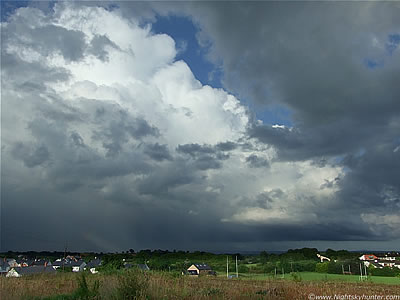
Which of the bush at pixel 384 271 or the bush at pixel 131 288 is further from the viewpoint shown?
the bush at pixel 384 271

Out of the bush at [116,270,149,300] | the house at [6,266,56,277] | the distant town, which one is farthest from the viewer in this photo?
the distant town

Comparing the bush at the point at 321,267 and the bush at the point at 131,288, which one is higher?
the bush at the point at 131,288

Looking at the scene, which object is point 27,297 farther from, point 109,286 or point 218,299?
point 218,299

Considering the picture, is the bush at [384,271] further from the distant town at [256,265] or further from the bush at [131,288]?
the bush at [131,288]

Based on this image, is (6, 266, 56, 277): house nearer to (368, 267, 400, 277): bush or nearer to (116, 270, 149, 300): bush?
(116, 270, 149, 300): bush

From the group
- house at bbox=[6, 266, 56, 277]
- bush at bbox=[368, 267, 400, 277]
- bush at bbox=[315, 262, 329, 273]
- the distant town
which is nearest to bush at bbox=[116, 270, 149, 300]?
house at bbox=[6, 266, 56, 277]

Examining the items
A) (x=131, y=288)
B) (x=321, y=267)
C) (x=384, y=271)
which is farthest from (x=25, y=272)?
(x=384, y=271)

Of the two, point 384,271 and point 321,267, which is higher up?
point 321,267

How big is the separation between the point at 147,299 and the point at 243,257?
124 metres

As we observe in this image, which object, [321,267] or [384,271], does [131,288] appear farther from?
[384,271]

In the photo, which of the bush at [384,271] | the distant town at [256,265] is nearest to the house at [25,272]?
the distant town at [256,265]

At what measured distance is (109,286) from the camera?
13031mm

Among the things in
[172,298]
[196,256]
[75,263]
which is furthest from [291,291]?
[196,256]

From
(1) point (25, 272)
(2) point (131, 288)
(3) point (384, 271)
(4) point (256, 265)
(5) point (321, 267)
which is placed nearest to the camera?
(2) point (131, 288)
